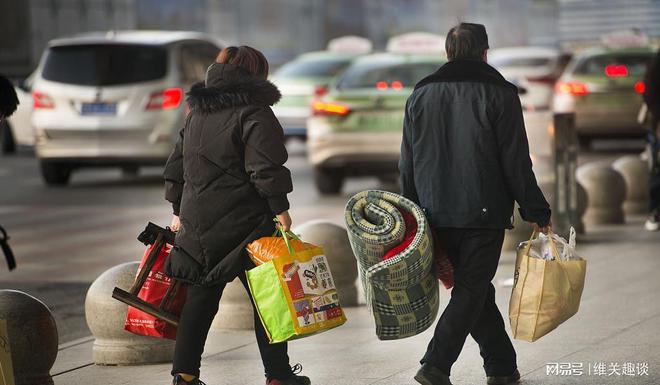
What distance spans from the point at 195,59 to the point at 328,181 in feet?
9.18

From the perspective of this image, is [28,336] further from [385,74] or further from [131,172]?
[131,172]

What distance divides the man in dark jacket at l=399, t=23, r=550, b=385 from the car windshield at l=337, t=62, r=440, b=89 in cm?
1022

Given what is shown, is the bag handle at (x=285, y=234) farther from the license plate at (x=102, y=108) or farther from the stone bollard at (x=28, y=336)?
the license plate at (x=102, y=108)

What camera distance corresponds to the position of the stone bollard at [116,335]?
736 centimetres

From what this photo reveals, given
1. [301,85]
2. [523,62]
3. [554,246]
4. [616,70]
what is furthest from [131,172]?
[554,246]

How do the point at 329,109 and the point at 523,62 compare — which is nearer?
the point at 329,109

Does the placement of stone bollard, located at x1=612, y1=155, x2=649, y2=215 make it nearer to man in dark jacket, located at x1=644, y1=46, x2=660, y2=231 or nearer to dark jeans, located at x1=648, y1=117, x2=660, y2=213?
man in dark jacket, located at x1=644, y1=46, x2=660, y2=231

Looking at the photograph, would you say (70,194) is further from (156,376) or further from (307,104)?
(156,376)

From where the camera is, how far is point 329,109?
16.3m

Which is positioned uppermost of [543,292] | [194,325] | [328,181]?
[543,292]

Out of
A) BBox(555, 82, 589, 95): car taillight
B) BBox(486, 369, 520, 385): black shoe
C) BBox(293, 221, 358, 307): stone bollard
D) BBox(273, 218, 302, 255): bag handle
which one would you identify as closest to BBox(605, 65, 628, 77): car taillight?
BBox(555, 82, 589, 95): car taillight

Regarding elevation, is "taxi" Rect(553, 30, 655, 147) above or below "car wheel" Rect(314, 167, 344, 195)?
below

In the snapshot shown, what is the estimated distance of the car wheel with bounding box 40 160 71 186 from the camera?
19.0m

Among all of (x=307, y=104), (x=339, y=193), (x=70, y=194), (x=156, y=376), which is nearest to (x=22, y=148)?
(x=307, y=104)
